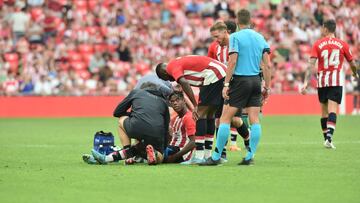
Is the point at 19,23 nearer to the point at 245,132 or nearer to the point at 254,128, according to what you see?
the point at 245,132

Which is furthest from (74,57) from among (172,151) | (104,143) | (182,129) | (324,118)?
(172,151)

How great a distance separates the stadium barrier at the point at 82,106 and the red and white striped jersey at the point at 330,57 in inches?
541

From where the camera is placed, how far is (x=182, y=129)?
14391mm

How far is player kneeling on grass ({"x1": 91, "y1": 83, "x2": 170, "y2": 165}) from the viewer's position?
44.9ft

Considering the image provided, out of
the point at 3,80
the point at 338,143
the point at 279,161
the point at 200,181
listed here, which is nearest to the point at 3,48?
the point at 3,80

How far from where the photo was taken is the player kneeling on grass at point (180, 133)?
1416cm

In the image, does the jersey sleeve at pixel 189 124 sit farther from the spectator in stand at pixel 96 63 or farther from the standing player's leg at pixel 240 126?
the spectator in stand at pixel 96 63

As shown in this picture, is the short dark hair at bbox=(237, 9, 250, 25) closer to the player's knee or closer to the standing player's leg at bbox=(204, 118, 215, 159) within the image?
the standing player's leg at bbox=(204, 118, 215, 159)

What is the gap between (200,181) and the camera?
11.5m

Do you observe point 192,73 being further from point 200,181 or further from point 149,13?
point 149,13

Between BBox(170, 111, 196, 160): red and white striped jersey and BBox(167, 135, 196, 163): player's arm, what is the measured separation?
0.33 ft

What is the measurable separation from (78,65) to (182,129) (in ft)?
58.8

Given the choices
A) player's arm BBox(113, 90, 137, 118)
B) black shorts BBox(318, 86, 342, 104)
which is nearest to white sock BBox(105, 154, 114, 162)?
player's arm BBox(113, 90, 137, 118)

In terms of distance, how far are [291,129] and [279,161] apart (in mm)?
9561
